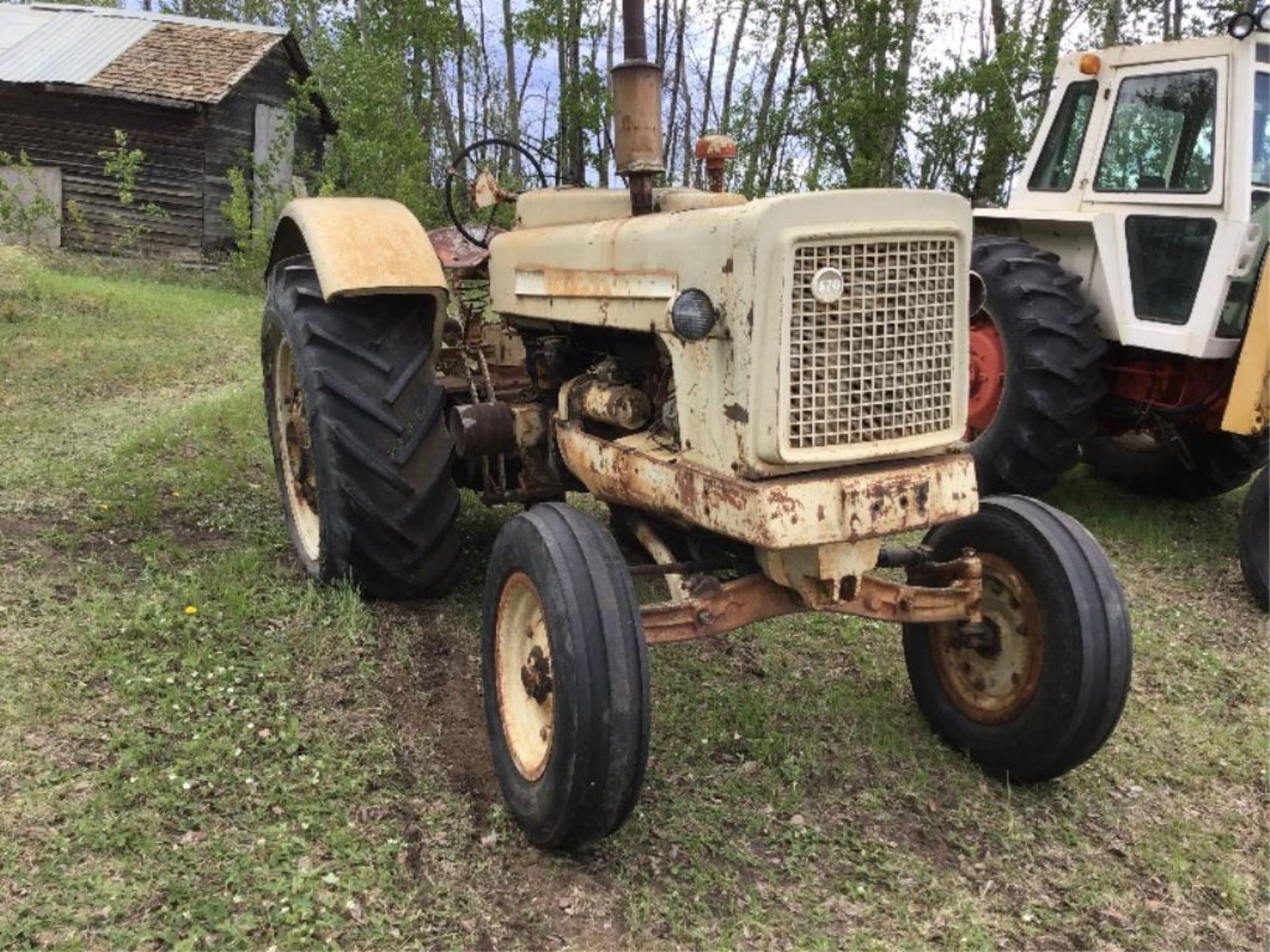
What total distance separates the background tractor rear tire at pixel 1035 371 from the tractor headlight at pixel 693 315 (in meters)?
3.17

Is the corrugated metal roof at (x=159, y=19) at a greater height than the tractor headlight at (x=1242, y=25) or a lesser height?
greater

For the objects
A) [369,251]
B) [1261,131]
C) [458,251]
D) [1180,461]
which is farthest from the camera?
[1180,461]

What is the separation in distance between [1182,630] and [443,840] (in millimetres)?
3328

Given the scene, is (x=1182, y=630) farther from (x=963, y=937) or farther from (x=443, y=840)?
(x=443, y=840)

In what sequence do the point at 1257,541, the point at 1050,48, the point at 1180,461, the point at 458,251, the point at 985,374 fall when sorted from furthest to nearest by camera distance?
the point at 1050,48, the point at 1180,461, the point at 985,374, the point at 458,251, the point at 1257,541

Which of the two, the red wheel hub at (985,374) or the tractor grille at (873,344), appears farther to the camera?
the red wheel hub at (985,374)

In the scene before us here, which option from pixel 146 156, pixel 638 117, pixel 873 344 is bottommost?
pixel 873 344

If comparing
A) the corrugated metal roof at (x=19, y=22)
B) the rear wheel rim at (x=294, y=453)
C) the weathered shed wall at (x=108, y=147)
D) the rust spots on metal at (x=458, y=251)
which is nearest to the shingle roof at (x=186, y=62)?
the weathered shed wall at (x=108, y=147)

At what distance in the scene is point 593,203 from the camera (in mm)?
3660

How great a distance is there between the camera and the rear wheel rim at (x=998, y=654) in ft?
9.91

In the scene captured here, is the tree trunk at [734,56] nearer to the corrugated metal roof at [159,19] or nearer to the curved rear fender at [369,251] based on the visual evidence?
the corrugated metal roof at [159,19]

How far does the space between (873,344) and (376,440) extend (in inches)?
71.1

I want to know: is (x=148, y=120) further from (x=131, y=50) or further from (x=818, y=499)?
(x=818, y=499)

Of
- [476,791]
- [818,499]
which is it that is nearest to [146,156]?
[476,791]
